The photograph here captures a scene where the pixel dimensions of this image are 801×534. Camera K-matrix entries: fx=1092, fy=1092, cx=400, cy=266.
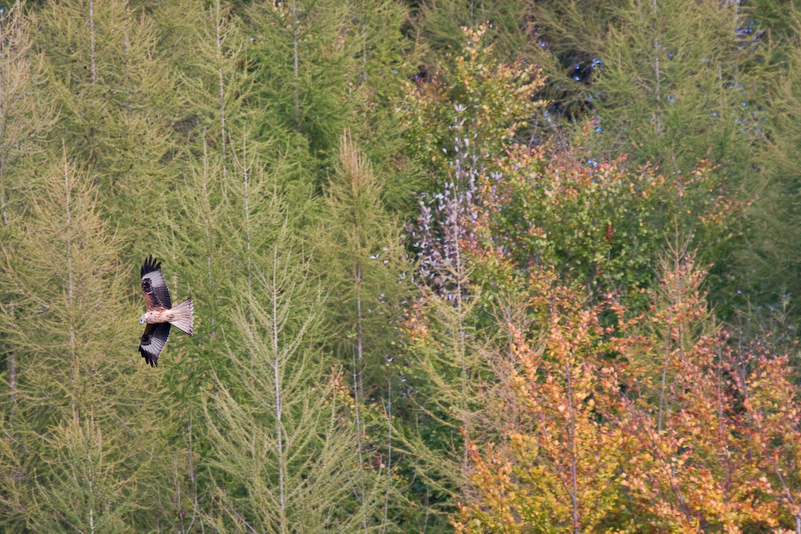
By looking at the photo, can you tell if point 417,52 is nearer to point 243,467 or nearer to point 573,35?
point 573,35

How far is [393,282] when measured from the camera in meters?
19.5

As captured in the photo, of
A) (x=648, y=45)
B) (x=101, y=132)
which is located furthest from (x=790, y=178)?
(x=101, y=132)

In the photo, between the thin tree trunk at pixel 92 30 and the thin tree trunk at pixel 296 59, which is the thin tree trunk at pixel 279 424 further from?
the thin tree trunk at pixel 92 30

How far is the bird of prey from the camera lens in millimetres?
12008

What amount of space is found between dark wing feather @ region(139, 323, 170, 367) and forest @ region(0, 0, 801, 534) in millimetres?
1556

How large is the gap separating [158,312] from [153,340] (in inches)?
25.6

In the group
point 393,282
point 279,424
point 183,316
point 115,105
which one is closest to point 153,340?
point 183,316

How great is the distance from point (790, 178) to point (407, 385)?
7.92 metres

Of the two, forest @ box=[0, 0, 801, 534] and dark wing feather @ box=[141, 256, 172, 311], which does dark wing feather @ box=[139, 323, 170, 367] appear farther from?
forest @ box=[0, 0, 801, 534]

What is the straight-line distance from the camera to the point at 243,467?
13633 mm

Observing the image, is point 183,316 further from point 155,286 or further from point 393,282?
point 393,282

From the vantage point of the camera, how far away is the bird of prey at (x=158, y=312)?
39.4 feet

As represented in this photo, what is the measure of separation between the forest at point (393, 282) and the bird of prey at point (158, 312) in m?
1.71

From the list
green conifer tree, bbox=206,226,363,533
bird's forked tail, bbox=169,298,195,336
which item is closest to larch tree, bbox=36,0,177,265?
green conifer tree, bbox=206,226,363,533
